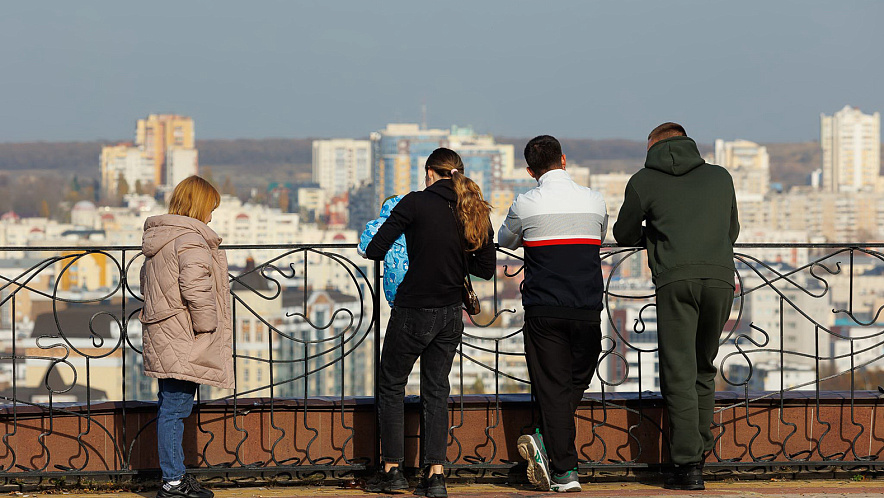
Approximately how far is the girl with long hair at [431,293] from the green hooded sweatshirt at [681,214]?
0.60 metres

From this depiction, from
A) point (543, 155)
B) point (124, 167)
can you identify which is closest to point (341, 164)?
point (124, 167)

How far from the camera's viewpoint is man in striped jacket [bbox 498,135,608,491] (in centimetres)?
399

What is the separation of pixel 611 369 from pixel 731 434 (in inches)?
3529

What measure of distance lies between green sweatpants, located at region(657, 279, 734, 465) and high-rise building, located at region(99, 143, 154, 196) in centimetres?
14211

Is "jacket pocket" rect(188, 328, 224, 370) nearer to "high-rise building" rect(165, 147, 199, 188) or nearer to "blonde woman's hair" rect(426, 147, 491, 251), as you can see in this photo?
A: "blonde woman's hair" rect(426, 147, 491, 251)

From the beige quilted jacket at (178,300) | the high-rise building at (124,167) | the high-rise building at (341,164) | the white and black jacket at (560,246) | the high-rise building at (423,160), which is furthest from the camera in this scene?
the high-rise building at (341,164)

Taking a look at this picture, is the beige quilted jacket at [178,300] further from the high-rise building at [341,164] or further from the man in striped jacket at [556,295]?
the high-rise building at [341,164]

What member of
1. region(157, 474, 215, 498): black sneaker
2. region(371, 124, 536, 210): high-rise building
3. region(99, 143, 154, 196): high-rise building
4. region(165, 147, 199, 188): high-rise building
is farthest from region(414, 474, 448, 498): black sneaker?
region(165, 147, 199, 188): high-rise building

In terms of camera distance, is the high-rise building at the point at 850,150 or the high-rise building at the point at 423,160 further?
the high-rise building at the point at 850,150

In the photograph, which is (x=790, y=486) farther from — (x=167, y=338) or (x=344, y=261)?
(x=167, y=338)

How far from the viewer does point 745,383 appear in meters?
4.45

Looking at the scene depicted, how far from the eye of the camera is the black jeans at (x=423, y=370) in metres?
3.96

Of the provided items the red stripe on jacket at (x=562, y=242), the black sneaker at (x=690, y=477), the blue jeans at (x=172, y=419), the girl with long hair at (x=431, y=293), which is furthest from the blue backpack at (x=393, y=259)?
the black sneaker at (x=690, y=477)

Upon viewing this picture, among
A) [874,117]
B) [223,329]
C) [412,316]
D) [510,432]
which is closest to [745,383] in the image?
[510,432]
